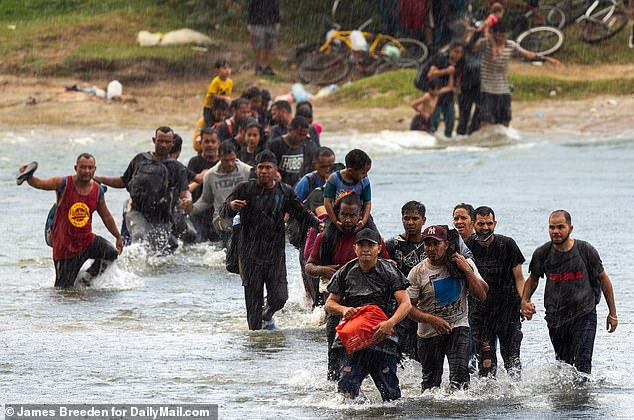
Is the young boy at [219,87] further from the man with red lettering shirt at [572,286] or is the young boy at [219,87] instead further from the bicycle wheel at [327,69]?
the man with red lettering shirt at [572,286]

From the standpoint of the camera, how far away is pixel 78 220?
14383 mm

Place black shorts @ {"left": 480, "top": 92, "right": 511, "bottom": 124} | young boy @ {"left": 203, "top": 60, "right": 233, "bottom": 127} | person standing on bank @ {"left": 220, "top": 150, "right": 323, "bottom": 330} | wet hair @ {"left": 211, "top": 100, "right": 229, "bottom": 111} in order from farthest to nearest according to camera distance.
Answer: black shorts @ {"left": 480, "top": 92, "right": 511, "bottom": 124}, young boy @ {"left": 203, "top": 60, "right": 233, "bottom": 127}, wet hair @ {"left": 211, "top": 100, "right": 229, "bottom": 111}, person standing on bank @ {"left": 220, "top": 150, "right": 323, "bottom": 330}

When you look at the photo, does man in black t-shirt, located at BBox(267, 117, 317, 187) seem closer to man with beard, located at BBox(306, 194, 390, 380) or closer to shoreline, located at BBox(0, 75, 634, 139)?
man with beard, located at BBox(306, 194, 390, 380)

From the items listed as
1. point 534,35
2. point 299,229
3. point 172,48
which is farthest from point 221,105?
point 172,48

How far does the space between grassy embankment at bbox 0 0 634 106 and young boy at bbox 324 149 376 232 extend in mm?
17759

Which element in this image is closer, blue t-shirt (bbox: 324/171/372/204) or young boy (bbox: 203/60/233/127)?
blue t-shirt (bbox: 324/171/372/204)

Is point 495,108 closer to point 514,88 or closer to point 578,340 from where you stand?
point 514,88

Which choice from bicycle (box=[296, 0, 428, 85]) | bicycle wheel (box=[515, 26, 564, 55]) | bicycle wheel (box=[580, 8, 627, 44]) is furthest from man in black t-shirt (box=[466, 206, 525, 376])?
bicycle wheel (box=[580, 8, 627, 44])

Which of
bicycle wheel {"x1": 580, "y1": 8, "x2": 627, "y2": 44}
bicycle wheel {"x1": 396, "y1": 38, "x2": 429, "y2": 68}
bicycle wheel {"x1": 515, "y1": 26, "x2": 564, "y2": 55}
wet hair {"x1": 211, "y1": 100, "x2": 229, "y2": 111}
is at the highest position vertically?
bicycle wheel {"x1": 580, "y1": 8, "x2": 627, "y2": 44}

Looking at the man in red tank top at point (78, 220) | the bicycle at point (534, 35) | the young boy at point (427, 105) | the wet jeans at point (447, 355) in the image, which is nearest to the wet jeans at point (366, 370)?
the wet jeans at point (447, 355)

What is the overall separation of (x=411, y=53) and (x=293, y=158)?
15.7 meters

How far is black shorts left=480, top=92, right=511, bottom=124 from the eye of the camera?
83.7ft

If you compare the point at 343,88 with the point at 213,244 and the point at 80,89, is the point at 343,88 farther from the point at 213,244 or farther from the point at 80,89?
the point at 213,244

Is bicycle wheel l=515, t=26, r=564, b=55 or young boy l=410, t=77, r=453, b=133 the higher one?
bicycle wheel l=515, t=26, r=564, b=55
